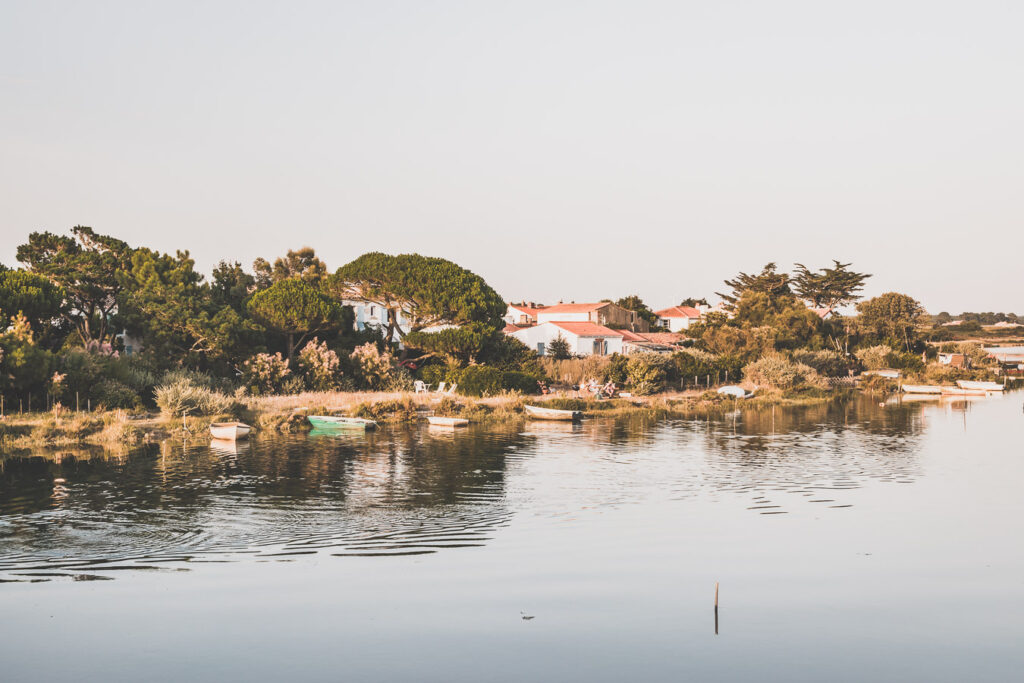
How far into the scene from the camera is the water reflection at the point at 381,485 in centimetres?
1805

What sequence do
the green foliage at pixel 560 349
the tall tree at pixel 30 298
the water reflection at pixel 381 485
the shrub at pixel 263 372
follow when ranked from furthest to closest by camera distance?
the green foliage at pixel 560 349
the shrub at pixel 263 372
the tall tree at pixel 30 298
the water reflection at pixel 381 485

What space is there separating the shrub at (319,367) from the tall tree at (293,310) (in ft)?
4.67

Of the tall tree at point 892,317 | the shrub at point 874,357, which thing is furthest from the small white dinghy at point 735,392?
the tall tree at point 892,317

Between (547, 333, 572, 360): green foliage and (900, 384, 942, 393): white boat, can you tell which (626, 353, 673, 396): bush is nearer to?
(547, 333, 572, 360): green foliage

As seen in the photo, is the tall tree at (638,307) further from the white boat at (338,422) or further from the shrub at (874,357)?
the white boat at (338,422)

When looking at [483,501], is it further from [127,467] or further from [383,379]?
[383,379]

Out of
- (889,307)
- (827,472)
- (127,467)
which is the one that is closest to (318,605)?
(127,467)

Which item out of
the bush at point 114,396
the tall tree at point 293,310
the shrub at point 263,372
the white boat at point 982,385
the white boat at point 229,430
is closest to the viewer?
the white boat at point 229,430

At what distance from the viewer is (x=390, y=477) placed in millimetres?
26656

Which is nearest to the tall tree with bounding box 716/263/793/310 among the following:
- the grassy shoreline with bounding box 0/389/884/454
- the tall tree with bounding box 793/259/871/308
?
the tall tree with bounding box 793/259/871/308

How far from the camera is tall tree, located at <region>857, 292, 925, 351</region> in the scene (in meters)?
98.6

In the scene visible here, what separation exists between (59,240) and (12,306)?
312 inches

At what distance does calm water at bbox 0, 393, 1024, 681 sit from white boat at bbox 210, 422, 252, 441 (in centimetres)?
350

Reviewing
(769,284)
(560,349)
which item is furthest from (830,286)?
(560,349)
